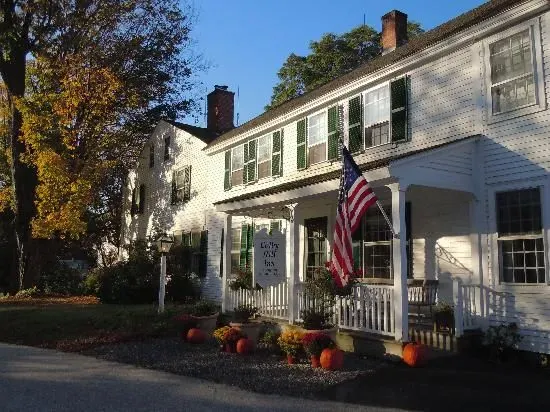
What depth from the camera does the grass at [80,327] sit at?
11.7 m

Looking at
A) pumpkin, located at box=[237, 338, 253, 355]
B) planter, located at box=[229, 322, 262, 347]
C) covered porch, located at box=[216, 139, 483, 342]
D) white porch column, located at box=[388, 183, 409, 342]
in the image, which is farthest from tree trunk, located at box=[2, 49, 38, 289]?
white porch column, located at box=[388, 183, 409, 342]

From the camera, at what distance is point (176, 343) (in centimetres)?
1127

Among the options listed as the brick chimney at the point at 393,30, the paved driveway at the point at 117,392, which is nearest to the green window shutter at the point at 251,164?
the brick chimney at the point at 393,30

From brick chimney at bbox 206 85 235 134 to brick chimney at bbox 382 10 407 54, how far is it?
387 inches

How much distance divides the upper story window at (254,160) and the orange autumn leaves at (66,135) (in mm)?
6777

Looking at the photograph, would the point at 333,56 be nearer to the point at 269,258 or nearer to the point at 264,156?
the point at 264,156

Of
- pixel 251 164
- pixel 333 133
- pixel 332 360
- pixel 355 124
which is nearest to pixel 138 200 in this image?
pixel 251 164

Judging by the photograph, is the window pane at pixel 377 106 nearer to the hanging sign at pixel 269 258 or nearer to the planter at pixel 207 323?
the hanging sign at pixel 269 258

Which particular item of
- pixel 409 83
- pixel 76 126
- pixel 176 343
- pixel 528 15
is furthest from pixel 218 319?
pixel 76 126

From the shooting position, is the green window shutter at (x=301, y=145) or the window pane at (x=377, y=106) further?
the green window shutter at (x=301, y=145)

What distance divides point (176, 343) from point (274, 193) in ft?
12.8

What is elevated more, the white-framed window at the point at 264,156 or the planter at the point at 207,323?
the white-framed window at the point at 264,156

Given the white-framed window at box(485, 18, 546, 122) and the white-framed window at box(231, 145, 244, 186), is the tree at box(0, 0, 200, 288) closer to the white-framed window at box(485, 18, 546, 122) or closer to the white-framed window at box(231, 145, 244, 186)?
the white-framed window at box(231, 145, 244, 186)

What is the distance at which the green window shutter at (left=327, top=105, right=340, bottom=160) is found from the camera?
538 inches
